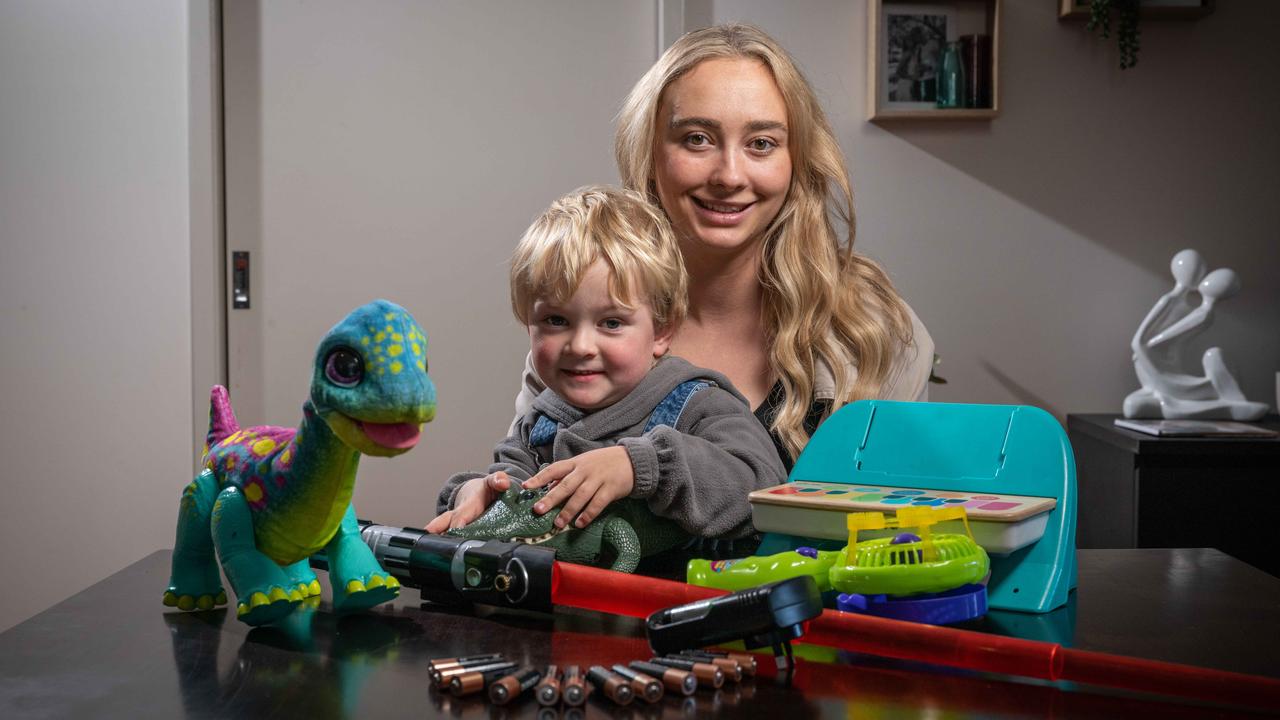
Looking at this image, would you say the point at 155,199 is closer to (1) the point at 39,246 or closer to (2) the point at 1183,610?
(1) the point at 39,246

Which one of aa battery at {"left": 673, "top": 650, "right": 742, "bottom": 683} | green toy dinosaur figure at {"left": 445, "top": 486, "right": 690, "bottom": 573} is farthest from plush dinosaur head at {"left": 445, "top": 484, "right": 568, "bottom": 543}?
aa battery at {"left": 673, "top": 650, "right": 742, "bottom": 683}

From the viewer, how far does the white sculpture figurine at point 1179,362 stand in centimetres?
279

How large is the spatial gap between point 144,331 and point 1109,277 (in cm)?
266

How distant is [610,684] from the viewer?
0.61 metres

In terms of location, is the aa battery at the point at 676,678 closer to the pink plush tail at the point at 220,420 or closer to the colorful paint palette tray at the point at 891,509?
the colorful paint palette tray at the point at 891,509

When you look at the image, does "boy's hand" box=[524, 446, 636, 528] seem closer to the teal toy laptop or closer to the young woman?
the teal toy laptop

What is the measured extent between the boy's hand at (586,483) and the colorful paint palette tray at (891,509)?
0.13 metres

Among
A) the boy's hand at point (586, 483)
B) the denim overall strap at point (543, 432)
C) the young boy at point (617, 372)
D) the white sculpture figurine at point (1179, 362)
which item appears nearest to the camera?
the boy's hand at point (586, 483)

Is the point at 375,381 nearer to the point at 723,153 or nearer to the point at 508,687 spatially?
the point at 508,687

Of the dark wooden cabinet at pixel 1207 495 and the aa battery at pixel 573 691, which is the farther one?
the dark wooden cabinet at pixel 1207 495

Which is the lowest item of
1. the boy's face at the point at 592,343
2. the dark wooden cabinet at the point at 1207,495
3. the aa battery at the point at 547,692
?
the dark wooden cabinet at the point at 1207,495

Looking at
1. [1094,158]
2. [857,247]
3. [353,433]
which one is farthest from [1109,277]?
[353,433]

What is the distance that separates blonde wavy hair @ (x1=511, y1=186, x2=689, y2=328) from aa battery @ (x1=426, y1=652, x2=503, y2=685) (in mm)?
481

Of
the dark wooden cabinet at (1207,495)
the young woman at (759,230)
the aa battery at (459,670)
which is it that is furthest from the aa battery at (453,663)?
the dark wooden cabinet at (1207,495)
